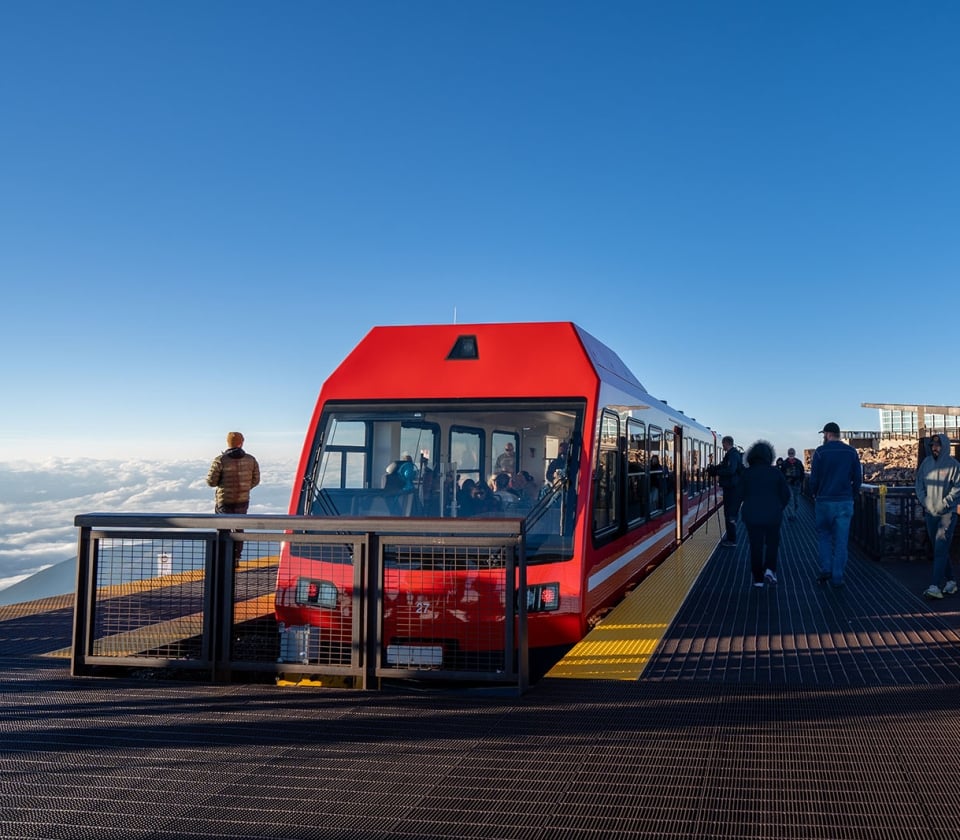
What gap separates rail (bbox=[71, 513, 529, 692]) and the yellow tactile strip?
52cm

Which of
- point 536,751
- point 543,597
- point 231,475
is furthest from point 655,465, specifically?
point 536,751

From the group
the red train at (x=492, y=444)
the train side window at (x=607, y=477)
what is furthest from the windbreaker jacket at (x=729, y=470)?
the red train at (x=492, y=444)

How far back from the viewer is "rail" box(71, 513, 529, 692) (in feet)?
18.6

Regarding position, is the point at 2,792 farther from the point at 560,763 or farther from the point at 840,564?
the point at 840,564

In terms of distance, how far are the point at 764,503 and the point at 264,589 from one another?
6.18 meters

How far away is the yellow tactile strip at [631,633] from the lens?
591 centimetres

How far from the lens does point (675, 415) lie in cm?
1583

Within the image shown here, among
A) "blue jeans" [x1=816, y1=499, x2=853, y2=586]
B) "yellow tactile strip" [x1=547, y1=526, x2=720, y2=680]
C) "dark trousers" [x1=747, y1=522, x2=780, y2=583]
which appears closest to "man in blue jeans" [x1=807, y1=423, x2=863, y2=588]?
"blue jeans" [x1=816, y1=499, x2=853, y2=586]

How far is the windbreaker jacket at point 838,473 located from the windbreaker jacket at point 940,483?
0.72 m

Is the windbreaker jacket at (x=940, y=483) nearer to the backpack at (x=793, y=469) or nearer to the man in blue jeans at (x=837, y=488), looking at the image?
the man in blue jeans at (x=837, y=488)

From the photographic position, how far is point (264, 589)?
256 inches

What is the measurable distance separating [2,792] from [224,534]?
7.59ft

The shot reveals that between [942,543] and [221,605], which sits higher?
[942,543]

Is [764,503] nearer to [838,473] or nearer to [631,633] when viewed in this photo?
[838,473]
